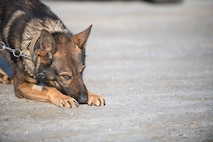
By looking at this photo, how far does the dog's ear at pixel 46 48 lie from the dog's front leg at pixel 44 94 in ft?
1.31

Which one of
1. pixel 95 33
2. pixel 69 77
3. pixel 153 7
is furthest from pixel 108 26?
pixel 69 77

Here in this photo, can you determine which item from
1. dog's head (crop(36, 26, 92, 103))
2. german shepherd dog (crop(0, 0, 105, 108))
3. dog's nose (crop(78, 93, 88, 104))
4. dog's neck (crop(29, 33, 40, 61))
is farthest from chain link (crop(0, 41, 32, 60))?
dog's nose (crop(78, 93, 88, 104))

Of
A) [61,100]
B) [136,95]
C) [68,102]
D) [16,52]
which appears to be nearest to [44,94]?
[61,100]

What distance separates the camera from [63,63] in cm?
570

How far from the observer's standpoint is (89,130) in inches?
196

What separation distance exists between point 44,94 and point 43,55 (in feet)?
1.75

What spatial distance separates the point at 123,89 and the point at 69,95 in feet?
4.58

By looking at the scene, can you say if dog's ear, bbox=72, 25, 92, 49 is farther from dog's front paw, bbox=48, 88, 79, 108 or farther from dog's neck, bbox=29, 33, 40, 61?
dog's front paw, bbox=48, 88, 79, 108

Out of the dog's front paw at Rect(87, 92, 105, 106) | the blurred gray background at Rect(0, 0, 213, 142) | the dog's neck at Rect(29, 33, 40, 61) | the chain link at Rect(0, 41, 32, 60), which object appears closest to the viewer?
the blurred gray background at Rect(0, 0, 213, 142)

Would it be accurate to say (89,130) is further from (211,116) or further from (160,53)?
(160,53)

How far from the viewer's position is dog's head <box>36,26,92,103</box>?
5656 mm

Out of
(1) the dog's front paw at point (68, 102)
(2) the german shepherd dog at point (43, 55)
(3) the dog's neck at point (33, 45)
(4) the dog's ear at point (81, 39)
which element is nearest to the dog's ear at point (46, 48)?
(2) the german shepherd dog at point (43, 55)

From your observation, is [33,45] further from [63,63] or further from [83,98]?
[83,98]

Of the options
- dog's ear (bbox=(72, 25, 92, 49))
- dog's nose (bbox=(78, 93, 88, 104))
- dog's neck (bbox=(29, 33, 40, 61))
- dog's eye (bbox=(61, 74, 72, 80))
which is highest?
dog's ear (bbox=(72, 25, 92, 49))
